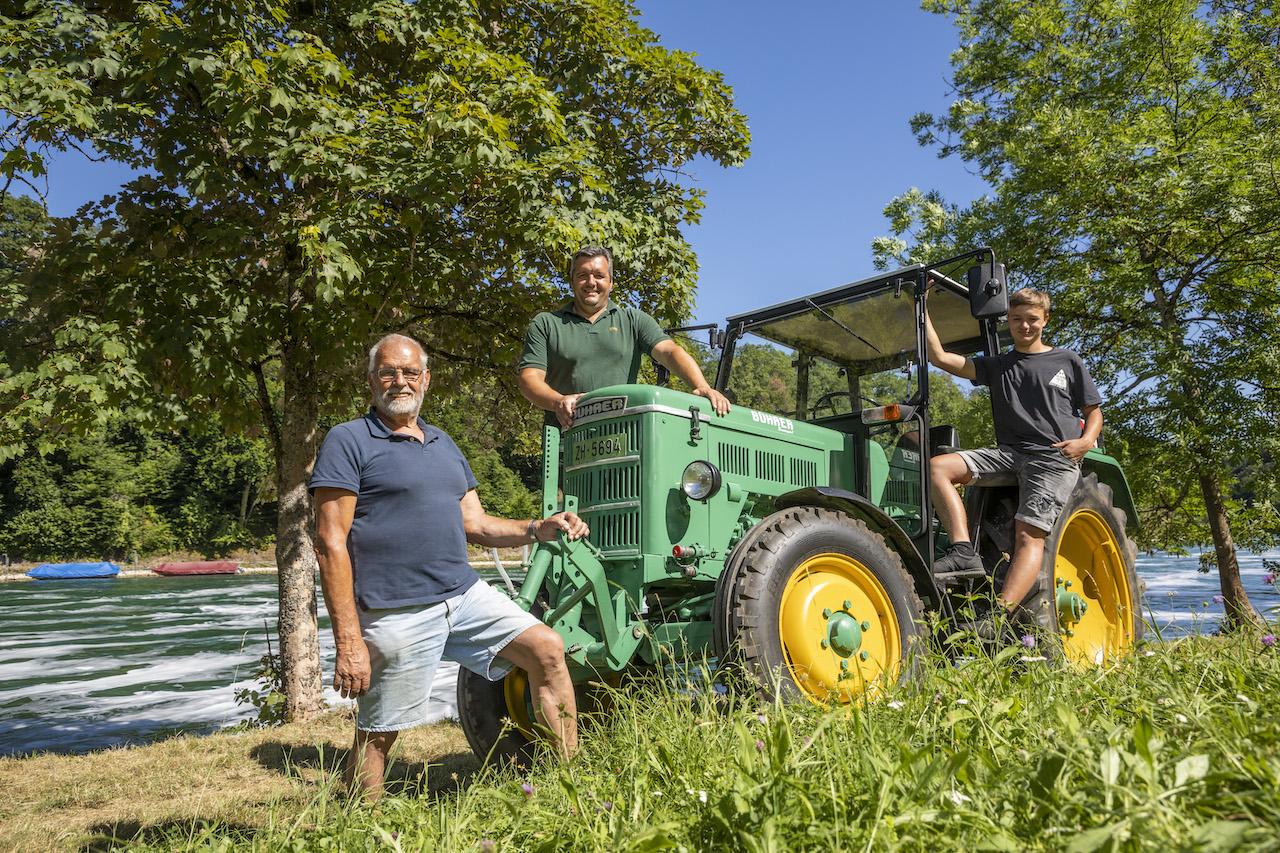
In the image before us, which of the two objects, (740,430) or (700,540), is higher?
(740,430)

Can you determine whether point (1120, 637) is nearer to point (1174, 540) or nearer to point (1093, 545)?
point (1093, 545)

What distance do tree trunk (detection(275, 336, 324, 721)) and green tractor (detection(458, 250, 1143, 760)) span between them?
329 centimetres

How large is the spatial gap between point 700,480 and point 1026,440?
76.3 inches

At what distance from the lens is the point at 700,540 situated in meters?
3.78

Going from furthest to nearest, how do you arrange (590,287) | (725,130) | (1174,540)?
(1174,540), (725,130), (590,287)

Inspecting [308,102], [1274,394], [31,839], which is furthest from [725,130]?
[31,839]

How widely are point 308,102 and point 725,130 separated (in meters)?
3.83

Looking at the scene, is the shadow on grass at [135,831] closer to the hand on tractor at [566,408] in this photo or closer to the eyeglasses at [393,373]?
the eyeglasses at [393,373]

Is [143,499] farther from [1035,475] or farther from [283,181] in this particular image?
[1035,475]

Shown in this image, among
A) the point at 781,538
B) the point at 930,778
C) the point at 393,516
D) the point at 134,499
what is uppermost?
the point at 134,499

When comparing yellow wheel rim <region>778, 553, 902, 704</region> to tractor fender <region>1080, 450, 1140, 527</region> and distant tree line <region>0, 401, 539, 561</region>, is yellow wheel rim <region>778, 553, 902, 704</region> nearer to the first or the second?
tractor fender <region>1080, 450, 1140, 527</region>

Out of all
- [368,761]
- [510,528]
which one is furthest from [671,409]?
[368,761]

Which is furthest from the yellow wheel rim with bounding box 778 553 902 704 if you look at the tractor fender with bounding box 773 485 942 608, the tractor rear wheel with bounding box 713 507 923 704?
the tractor fender with bounding box 773 485 942 608

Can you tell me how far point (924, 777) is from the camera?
1.74m
